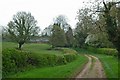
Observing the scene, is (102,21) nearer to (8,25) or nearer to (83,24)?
(83,24)

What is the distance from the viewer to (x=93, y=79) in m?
21.6

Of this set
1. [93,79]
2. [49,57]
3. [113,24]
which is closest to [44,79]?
[93,79]

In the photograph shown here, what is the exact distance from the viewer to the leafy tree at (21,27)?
83062 mm

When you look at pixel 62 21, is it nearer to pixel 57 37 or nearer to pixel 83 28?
pixel 57 37

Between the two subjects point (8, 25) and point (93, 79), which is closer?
point (93, 79)

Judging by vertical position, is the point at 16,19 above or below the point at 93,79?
above

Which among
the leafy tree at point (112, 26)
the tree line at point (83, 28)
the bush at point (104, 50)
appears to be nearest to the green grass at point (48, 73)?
the tree line at point (83, 28)

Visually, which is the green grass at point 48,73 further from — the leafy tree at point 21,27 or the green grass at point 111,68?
the leafy tree at point 21,27

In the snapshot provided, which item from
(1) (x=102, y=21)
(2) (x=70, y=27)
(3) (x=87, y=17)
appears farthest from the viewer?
(2) (x=70, y=27)

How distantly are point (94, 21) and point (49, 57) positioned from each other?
396 inches

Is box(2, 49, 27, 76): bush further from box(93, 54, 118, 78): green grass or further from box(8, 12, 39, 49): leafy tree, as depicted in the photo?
box(8, 12, 39, 49): leafy tree

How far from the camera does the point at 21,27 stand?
8350 centimetres

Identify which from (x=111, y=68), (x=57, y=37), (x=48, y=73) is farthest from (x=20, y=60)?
(x=57, y=37)

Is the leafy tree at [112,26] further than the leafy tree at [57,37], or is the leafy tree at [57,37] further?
the leafy tree at [57,37]
